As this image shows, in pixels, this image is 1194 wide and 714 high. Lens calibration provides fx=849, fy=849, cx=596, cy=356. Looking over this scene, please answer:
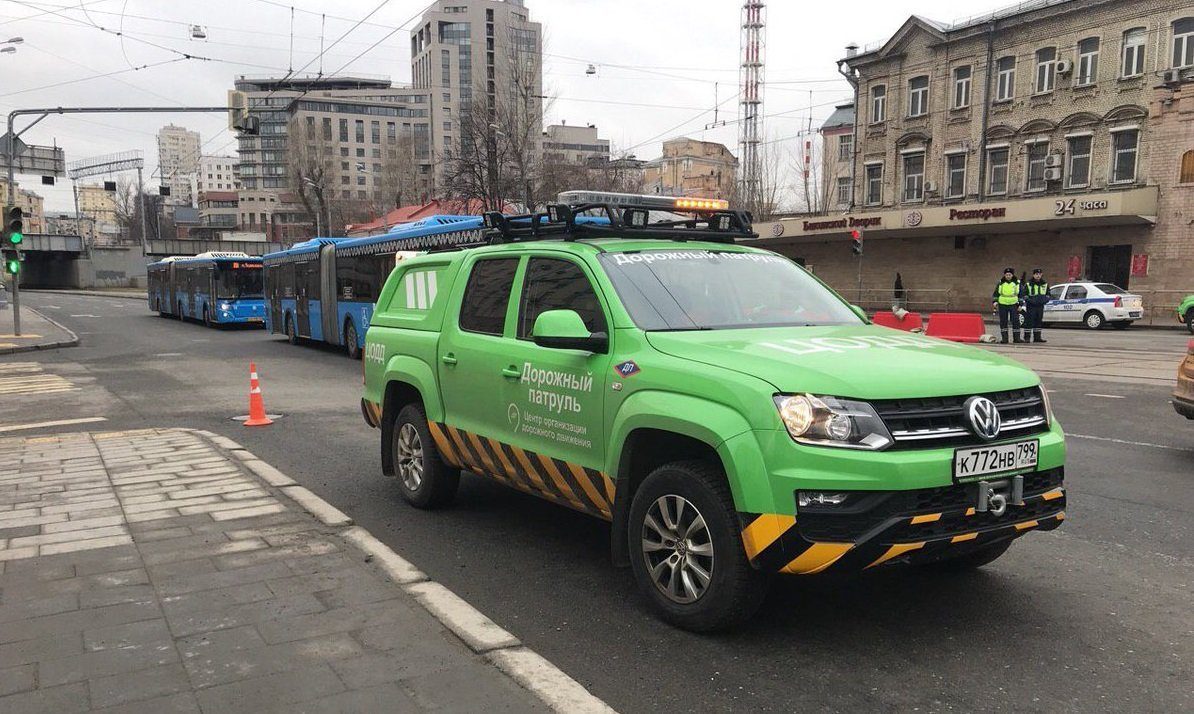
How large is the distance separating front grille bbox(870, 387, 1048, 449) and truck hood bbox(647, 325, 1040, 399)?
0.04 m

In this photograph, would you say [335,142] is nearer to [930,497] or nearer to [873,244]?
[873,244]

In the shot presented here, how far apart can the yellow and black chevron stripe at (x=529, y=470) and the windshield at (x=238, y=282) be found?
27.0m

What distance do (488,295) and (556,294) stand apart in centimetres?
75

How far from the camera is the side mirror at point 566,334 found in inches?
169

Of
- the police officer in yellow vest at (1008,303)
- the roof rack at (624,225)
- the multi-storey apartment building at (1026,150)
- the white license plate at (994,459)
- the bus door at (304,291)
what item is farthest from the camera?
the multi-storey apartment building at (1026,150)

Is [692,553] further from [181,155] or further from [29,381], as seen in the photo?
[181,155]

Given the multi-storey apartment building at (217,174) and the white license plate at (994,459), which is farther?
the multi-storey apartment building at (217,174)

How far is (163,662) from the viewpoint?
362 cm

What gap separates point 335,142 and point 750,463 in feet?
432

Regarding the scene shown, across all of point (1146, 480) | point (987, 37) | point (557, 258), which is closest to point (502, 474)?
point (557, 258)

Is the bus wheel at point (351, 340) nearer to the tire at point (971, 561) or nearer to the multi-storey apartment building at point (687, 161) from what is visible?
the tire at point (971, 561)

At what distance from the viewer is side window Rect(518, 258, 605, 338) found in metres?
4.63

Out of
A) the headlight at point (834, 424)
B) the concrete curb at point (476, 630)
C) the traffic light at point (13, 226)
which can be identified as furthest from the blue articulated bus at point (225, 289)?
the headlight at point (834, 424)

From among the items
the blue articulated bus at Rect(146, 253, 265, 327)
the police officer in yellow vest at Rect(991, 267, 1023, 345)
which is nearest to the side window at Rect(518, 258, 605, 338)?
the police officer in yellow vest at Rect(991, 267, 1023, 345)
